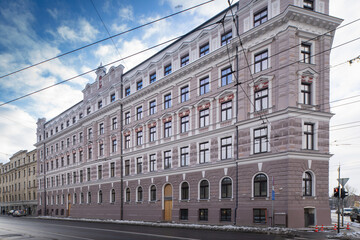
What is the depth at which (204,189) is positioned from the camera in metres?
27.1

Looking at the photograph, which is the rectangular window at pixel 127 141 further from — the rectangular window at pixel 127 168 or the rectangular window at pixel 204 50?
the rectangular window at pixel 204 50

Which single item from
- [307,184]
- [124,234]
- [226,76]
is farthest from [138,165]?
[307,184]

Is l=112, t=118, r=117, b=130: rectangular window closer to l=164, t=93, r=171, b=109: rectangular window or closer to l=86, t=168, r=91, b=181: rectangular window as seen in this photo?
l=86, t=168, r=91, b=181: rectangular window

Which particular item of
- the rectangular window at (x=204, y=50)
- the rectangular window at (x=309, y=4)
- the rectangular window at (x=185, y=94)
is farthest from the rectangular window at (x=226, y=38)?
the rectangular window at (x=309, y=4)

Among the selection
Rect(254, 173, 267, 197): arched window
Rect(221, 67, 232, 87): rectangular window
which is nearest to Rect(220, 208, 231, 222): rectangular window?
Rect(254, 173, 267, 197): arched window

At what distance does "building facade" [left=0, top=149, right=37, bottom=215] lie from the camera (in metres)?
68.5

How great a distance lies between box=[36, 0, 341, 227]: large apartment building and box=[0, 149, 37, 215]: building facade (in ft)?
114

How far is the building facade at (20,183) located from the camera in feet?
225

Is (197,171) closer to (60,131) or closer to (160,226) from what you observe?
(160,226)

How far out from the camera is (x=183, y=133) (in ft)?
98.0

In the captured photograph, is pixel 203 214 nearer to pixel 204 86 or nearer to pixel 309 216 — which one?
pixel 309 216

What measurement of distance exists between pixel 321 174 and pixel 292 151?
128 inches

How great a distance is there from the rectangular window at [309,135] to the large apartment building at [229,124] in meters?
0.07

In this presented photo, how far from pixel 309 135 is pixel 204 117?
9.47 meters
